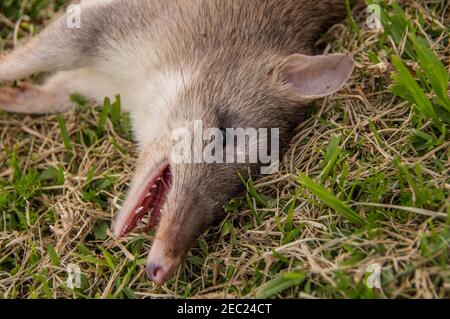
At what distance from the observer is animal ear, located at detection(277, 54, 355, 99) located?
13.5ft

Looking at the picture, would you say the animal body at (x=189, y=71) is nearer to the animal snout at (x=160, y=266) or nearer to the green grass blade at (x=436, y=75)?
the animal snout at (x=160, y=266)

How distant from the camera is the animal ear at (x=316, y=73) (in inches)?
163

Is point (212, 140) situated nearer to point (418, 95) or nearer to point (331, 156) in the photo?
point (331, 156)

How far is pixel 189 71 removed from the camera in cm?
449

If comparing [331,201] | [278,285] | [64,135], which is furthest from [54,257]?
[331,201]

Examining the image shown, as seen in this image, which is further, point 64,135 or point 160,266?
point 64,135

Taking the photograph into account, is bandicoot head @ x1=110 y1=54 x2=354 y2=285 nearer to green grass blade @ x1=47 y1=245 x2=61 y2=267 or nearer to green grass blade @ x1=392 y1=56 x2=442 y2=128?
green grass blade @ x1=392 y1=56 x2=442 y2=128

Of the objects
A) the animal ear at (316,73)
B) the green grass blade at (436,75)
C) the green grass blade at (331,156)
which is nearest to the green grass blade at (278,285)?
the green grass blade at (331,156)

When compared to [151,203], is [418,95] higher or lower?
higher

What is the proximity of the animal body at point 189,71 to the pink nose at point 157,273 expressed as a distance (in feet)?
0.70

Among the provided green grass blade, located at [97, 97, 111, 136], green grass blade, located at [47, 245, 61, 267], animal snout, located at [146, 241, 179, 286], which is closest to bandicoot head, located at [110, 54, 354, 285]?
animal snout, located at [146, 241, 179, 286]

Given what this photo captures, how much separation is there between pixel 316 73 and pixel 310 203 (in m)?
0.91

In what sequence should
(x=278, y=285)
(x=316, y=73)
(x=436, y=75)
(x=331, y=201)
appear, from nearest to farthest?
(x=278, y=285)
(x=331, y=201)
(x=436, y=75)
(x=316, y=73)

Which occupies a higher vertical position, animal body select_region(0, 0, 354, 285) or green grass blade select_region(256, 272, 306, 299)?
animal body select_region(0, 0, 354, 285)
